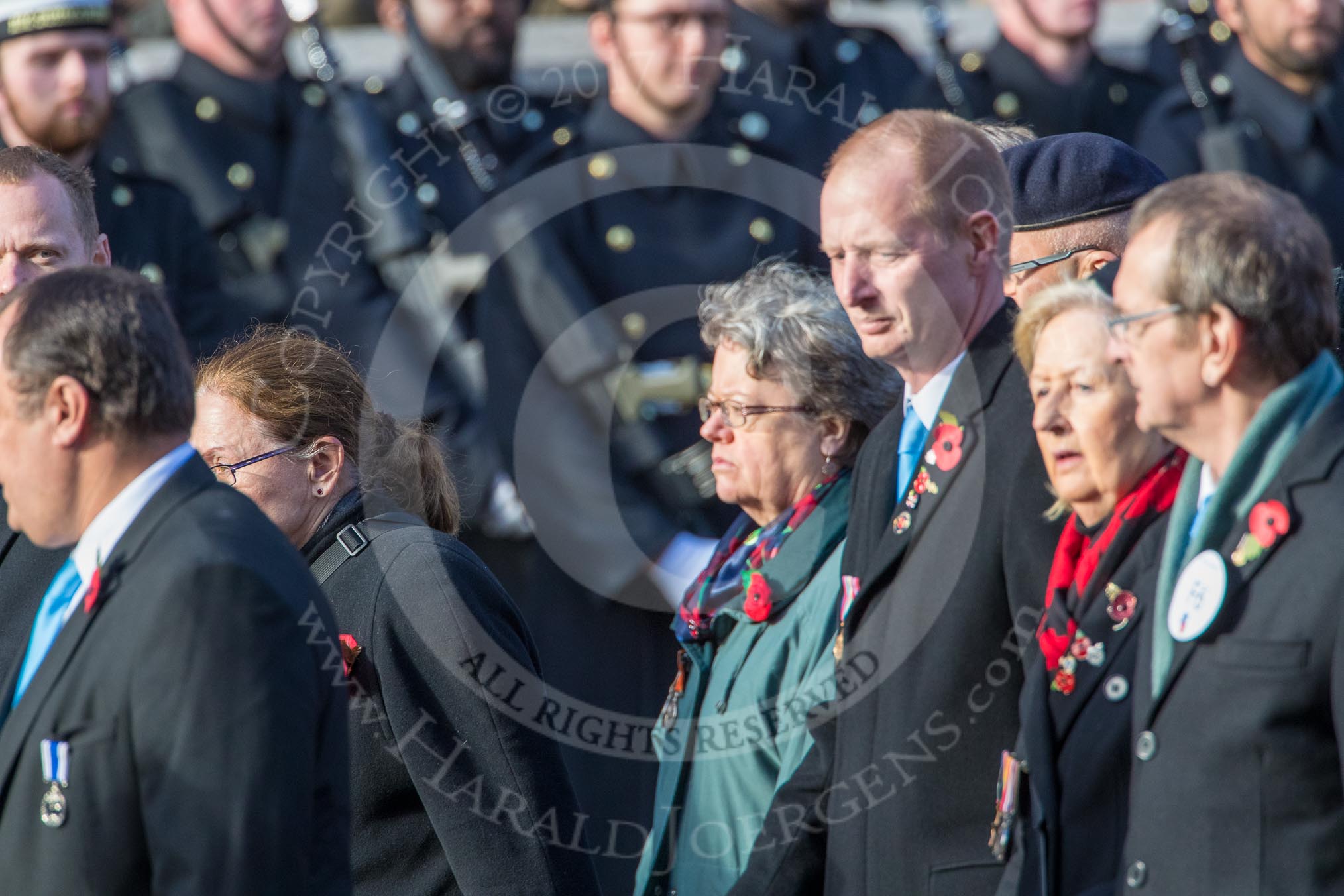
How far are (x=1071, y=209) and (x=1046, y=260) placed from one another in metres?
0.10

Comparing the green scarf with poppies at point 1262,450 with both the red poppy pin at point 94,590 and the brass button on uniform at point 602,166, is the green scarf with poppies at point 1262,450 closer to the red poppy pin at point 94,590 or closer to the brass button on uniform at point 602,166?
the red poppy pin at point 94,590

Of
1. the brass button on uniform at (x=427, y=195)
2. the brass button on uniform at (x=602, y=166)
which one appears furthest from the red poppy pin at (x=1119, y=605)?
the brass button on uniform at (x=427, y=195)

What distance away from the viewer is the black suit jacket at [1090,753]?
2.40m

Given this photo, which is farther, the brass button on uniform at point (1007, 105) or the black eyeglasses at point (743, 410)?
the brass button on uniform at point (1007, 105)

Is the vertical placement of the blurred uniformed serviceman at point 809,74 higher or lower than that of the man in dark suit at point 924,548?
higher

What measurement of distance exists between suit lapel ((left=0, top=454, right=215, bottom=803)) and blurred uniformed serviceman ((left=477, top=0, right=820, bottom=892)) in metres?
2.82

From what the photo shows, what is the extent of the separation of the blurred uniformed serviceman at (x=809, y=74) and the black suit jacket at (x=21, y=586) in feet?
9.53

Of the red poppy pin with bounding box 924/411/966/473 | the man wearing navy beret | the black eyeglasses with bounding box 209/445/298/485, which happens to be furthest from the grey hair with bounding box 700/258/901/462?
the black eyeglasses with bounding box 209/445/298/485

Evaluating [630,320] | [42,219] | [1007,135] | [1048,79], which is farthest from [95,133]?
[1048,79]

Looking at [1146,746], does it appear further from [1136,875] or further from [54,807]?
[54,807]

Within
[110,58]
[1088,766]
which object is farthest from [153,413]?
[110,58]

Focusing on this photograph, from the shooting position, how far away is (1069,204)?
330 centimetres

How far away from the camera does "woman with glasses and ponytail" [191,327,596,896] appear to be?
2791 millimetres

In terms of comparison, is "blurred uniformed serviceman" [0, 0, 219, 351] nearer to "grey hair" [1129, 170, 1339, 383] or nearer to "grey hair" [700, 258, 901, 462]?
"grey hair" [700, 258, 901, 462]
